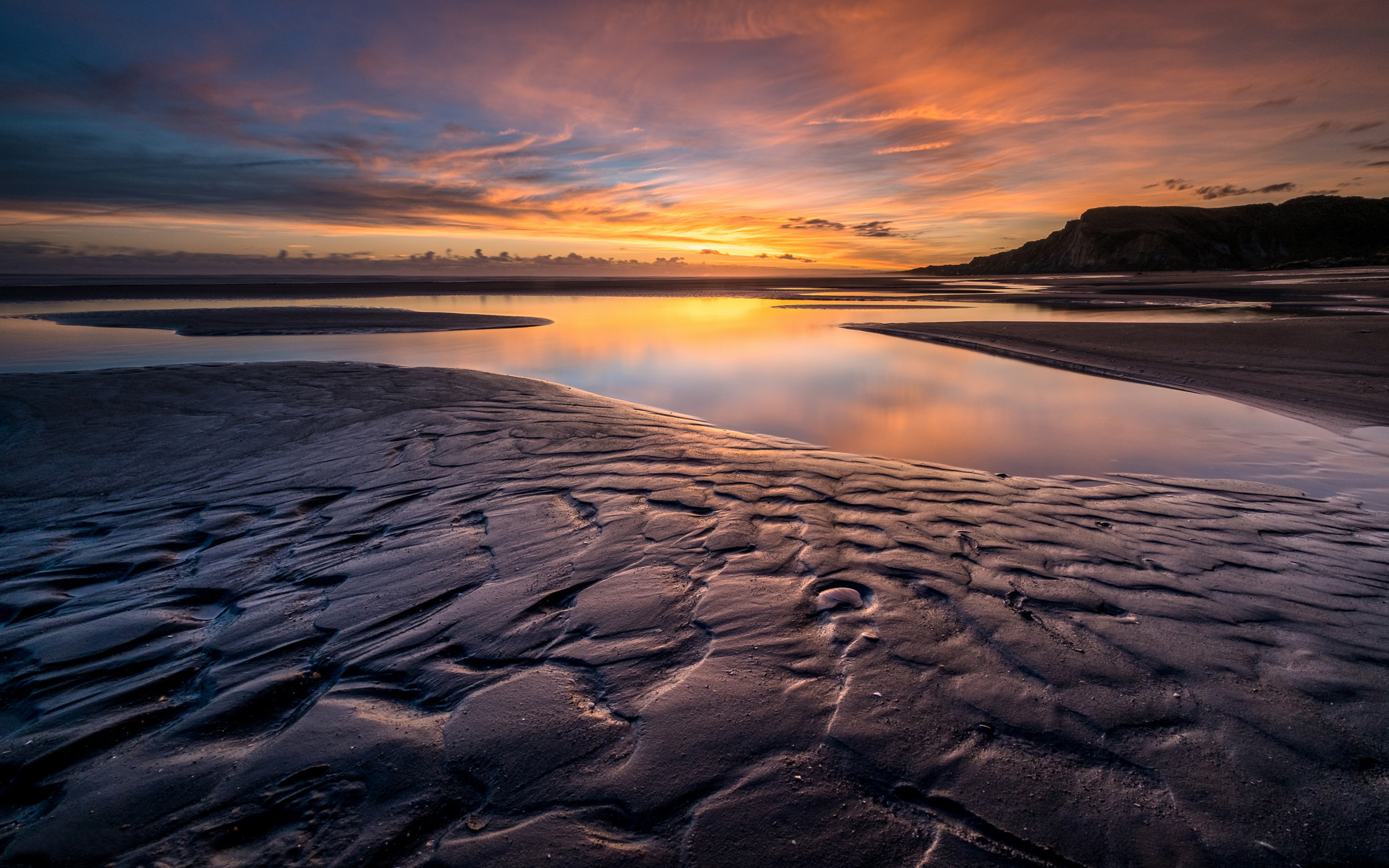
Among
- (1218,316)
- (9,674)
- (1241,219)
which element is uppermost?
(1241,219)

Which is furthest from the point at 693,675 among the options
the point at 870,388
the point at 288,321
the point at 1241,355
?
the point at 288,321

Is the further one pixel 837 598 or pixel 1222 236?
pixel 1222 236

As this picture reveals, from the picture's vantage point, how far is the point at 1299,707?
226 centimetres

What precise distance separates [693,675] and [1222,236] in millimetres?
156294

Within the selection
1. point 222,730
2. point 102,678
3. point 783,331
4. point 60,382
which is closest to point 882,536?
point 222,730

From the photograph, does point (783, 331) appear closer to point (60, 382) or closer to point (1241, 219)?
point (60, 382)

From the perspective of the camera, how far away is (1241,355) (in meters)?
11.7

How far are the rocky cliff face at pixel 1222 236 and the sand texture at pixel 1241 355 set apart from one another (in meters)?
109

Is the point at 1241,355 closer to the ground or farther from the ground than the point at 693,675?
farther from the ground

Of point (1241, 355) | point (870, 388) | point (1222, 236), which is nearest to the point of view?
point (870, 388)

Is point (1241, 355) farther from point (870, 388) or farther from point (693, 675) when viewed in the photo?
point (693, 675)

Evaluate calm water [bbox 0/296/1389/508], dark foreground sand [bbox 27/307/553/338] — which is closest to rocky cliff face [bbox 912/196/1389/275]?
calm water [bbox 0/296/1389/508]

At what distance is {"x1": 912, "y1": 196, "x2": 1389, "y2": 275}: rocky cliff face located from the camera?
339 feet

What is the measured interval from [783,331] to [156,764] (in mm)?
20831
